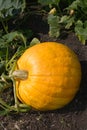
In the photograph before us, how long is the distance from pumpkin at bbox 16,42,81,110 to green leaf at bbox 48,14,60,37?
1.55ft

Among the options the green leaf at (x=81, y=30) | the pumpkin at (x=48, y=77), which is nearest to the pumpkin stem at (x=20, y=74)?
the pumpkin at (x=48, y=77)

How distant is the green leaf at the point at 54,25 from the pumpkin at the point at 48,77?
0.47 m

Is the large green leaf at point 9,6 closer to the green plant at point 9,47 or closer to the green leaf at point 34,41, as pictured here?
the green plant at point 9,47

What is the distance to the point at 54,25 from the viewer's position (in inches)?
152

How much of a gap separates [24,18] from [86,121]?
1.34 metres

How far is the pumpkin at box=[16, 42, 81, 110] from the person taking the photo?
3264 millimetres

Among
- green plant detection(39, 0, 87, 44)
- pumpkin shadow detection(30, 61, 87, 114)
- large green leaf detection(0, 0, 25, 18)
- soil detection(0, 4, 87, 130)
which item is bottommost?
soil detection(0, 4, 87, 130)

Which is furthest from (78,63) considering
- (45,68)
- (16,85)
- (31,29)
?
(31,29)

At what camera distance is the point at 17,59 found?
3.66 meters

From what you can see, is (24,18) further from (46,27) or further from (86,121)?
(86,121)

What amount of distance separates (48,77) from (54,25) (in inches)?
30.8

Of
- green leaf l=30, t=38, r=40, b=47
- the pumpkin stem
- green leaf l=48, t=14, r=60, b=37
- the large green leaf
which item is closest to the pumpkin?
the pumpkin stem

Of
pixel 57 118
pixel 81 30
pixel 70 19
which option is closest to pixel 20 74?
pixel 57 118

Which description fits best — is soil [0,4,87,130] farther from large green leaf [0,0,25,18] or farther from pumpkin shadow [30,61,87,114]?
large green leaf [0,0,25,18]
